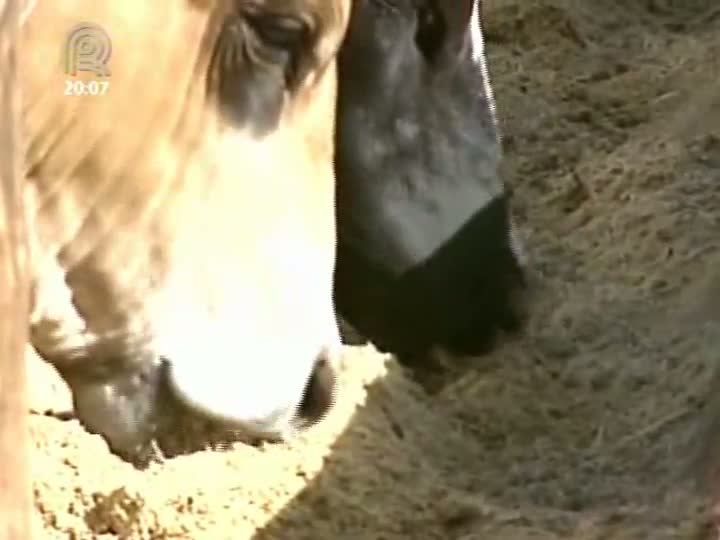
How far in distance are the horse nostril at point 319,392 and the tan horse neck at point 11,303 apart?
341mm

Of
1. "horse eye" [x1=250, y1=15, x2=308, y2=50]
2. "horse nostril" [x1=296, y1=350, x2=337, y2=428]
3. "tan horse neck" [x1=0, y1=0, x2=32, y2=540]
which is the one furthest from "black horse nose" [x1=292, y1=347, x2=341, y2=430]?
"tan horse neck" [x1=0, y1=0, x2=32, y2=540]

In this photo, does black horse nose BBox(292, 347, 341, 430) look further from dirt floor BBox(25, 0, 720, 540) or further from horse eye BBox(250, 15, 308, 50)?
horse eye BBox(250, 15, 308, 50)

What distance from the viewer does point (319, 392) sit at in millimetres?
848

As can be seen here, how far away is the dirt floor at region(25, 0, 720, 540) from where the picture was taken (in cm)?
88

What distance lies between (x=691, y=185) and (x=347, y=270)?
1.03 feet

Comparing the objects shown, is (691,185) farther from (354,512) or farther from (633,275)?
(354,512)

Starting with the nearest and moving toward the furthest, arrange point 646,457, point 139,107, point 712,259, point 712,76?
1. point 139,107
2. point 646,457
3. point 712,259
4. point 712,76

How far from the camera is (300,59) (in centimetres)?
76

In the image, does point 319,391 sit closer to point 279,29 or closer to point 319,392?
point 319,392

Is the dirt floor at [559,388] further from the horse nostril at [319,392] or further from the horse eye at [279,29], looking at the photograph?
the horse eye at [279,29]

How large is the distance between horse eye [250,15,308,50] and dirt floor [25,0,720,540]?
10.6 inches

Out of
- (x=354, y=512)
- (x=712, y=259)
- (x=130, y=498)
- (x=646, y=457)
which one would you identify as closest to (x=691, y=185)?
(x=712, y=259)

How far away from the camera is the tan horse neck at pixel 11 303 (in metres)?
0.49

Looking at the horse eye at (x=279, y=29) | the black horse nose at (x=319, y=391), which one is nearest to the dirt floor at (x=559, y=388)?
the black horse nose at (x=319, y=391)
